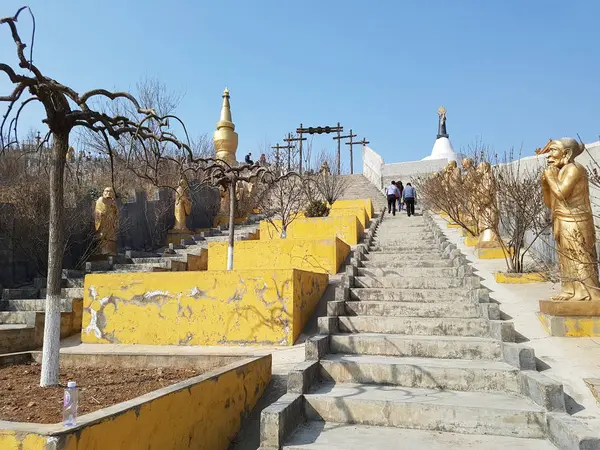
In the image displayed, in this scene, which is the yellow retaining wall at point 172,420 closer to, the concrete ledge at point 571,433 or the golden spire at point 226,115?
the concrete ledge at point 571,433

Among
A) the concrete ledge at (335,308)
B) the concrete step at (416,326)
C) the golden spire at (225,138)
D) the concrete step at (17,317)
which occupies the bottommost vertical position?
the concrete step at (17,317)

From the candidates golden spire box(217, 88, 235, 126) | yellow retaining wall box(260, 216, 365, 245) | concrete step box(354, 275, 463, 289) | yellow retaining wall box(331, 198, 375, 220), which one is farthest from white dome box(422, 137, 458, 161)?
concrete step box(354, 275, 463, 289)

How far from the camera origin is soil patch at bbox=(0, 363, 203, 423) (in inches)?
137

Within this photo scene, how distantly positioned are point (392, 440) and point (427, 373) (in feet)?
3.58

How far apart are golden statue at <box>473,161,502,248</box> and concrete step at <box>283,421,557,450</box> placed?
7.98 meters

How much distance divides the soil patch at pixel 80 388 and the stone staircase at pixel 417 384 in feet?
4.39

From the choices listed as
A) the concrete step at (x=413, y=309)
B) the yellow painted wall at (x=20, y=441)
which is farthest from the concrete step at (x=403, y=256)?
the yellow painted wall at (x=20, y=441)

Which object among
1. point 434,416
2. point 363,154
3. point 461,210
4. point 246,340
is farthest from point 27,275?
point 363,154

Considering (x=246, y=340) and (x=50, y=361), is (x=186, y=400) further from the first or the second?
(x=246, y=340)

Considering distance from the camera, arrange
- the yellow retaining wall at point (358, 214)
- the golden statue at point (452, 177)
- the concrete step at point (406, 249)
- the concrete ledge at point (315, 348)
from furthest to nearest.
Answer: the yellow retaining wall at point (358, 214) < the golden statue at point (452, 177) < the concrete step at point (406, 249) < the concrete ledge at point (315, 348)

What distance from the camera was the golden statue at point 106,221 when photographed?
13125 millimetres

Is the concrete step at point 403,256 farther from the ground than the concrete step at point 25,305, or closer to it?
farther from the ground

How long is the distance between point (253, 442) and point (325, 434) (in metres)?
0.78

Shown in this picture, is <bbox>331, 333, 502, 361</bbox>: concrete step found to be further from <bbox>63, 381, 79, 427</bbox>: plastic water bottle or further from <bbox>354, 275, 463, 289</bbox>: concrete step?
<bbox>63, 381, 79, 427</bbox>: plastic water bottle
